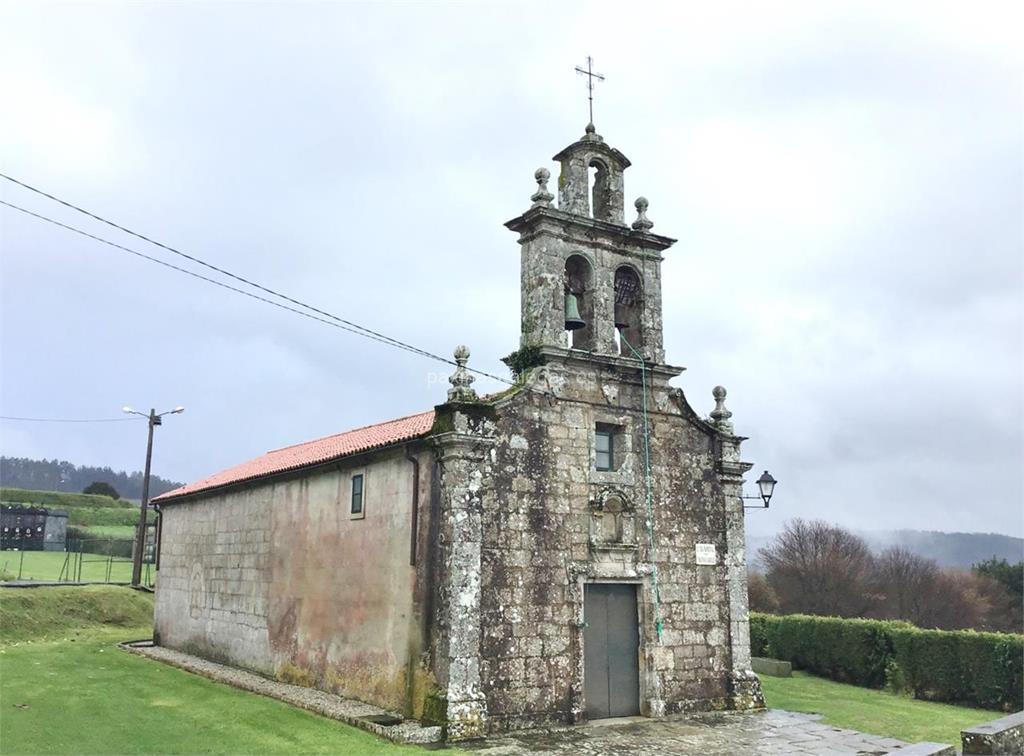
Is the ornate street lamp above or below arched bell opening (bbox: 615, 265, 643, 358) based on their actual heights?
below

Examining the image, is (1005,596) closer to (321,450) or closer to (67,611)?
(321,450)

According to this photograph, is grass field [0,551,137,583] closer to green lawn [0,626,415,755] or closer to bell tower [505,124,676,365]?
green lawn [0,626,415,755]

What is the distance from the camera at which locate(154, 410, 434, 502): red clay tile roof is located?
14.9 m

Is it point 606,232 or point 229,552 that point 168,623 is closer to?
point 229,552

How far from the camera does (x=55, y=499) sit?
71.8m

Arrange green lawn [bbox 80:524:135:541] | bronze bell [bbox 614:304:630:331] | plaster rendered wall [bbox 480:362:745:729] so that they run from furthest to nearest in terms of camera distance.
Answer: green lawn [bbox 80:524:135:541]
bronze bell [bbox 614:304:630:331]
plaster rendered wall [bbox 480:362:745:729]

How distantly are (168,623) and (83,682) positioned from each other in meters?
7.19

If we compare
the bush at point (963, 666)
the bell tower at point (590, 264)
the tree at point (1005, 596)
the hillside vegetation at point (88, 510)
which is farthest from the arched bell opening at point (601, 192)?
the hillside vegetation at point (88, 510)

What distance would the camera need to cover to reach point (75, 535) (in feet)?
191

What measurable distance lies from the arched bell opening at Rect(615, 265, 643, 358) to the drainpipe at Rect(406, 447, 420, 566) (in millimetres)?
4600

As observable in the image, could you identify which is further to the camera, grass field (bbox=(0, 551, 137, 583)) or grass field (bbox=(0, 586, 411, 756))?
grass field (bbox=(0, 551, 137, 583))

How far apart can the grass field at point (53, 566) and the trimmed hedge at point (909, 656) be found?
26505 millimetres

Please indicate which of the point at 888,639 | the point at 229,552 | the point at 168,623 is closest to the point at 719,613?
the point at 888,639

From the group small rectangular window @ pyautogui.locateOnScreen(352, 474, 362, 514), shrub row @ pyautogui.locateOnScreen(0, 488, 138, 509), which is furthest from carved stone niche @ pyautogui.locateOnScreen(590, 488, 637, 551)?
shrub row @ pyautogui.locateOnScreen(0, 488, 138, 509)
